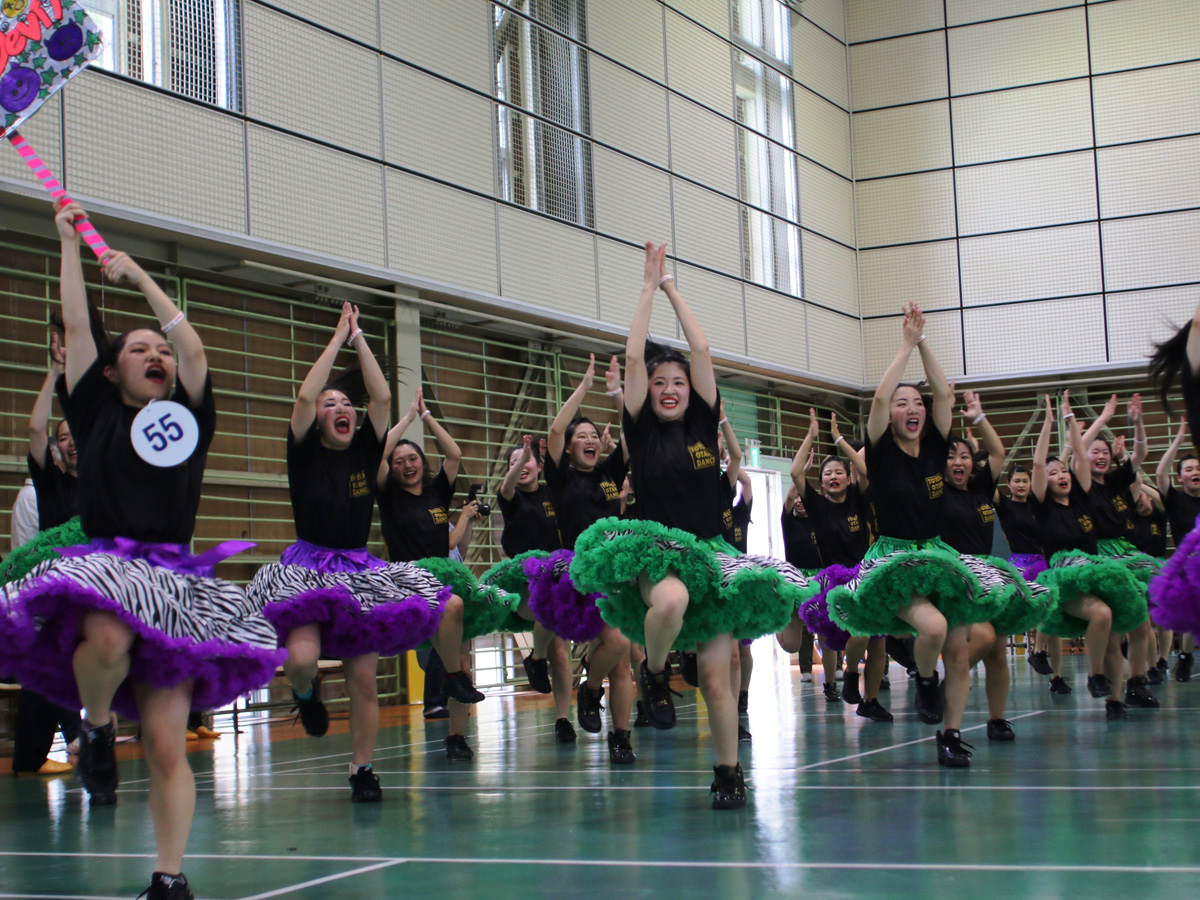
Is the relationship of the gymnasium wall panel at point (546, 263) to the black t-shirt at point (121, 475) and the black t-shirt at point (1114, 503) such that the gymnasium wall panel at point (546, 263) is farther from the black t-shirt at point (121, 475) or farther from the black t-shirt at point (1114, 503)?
the black t-shirt at point (121, 475)

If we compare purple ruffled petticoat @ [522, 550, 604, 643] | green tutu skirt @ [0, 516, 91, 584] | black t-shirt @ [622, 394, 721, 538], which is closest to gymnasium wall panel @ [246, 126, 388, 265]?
green tutu skirt @ [0, 516, 91, 584]

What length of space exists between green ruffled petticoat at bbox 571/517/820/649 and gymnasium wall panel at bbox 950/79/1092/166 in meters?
15.6

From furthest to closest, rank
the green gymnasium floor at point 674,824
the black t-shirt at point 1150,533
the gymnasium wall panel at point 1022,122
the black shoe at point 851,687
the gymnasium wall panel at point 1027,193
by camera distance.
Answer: the gymnasium wall panel at point 1022,122 → the gymnasium wall panel at point 1027,193 → the black t-shirt at point 1150,533 → the black shoe at point 851,687 → the green gymnasium floor at point 674,824

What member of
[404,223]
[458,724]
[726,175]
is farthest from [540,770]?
[726,175]

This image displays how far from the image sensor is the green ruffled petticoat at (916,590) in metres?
5.45

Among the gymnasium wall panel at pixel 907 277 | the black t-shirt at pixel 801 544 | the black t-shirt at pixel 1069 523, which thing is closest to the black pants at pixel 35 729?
the black t-shirt at pixel 801 544

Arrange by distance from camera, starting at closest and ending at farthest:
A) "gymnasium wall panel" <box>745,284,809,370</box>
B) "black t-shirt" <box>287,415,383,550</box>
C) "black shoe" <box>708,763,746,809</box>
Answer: "black shoe" <box>708,763,746,809</box>, "black t-shirt" <box>287,415,383,550</box>, "gymnasium wall panel" <box>745,284,809,370</box>

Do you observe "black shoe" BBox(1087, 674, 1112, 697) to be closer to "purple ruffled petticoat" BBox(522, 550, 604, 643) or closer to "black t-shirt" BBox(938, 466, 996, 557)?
"black t-shirt" BBox(938, 466, 996, 557)

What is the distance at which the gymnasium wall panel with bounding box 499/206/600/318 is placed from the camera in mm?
13125

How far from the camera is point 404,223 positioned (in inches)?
469

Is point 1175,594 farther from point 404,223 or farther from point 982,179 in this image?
point 982,179

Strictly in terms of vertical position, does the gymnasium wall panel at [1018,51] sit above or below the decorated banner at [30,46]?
above

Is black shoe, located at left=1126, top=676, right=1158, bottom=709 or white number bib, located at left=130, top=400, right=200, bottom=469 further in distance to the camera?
black shoe, located at left=1126, top=676, right=1158, bottom=709

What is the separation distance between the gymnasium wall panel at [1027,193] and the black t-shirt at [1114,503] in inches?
405
